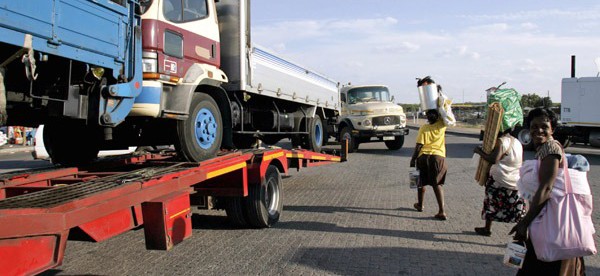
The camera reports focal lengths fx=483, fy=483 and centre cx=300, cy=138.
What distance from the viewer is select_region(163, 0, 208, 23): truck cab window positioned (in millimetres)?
5328

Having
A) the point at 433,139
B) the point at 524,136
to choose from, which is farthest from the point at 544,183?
the point at 524,136

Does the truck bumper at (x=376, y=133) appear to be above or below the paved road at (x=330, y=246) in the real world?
above

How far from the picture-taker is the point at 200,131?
5535 millimetres

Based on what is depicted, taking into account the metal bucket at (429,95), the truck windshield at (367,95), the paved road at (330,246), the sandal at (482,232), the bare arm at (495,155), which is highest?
the truck windshield at (367,95)

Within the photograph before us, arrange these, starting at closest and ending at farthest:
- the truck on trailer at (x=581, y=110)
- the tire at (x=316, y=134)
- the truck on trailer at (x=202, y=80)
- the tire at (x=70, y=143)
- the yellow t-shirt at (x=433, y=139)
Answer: the truck on trailer at (x=202, y=80) < the tire at (x=70, y=143) < the yellow t-shirt at (x=433, y=139) < the tire at (x=316, y=134) < the truck on trailer at (x=581, y=110)

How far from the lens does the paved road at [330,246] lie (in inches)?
178

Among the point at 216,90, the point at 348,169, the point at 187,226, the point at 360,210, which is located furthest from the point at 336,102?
the point at 187,226

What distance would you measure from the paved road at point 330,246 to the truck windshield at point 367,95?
9.96 m

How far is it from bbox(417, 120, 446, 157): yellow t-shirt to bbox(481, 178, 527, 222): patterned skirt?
5.04ft

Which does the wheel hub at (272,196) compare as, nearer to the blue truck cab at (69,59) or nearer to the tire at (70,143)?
the tire at (70,143)

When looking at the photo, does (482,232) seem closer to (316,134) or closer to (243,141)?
(243,141)

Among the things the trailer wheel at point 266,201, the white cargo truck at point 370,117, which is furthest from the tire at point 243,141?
the white cargo truck at point 370,117

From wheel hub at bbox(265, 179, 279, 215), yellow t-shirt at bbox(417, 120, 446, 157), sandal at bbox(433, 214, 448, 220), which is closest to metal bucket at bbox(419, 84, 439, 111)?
yellow t-shirt at bbox(417, 120, 446, 157)

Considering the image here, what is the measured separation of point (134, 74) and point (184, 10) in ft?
4.88
